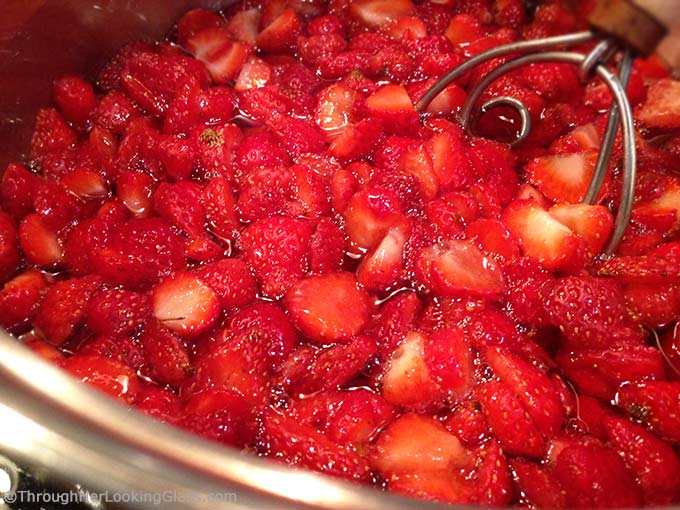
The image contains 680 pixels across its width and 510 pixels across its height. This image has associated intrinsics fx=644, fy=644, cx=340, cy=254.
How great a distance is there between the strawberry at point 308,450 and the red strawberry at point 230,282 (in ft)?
0.85

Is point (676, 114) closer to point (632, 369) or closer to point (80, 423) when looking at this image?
point (632, 369)

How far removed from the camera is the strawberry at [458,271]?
3.89ft

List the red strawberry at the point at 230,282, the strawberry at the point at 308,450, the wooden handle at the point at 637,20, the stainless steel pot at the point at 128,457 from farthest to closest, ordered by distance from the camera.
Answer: the red strawberry at the point at 230,282, the strawberry at the point at 308,450, the wooden handle at the point at 637,20, the stainless steel pot at the point at 128,457

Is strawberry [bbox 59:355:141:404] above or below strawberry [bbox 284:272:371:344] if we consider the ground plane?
below

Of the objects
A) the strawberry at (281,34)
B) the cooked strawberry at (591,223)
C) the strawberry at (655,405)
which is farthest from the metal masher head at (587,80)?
the strawberry at (281,34)

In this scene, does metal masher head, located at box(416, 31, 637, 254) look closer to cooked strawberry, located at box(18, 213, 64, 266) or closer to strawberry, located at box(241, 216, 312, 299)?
strawberry, located at box(241, 216, 312, 299)

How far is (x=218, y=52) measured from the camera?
1619 mm

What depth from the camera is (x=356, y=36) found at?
1.66 meters

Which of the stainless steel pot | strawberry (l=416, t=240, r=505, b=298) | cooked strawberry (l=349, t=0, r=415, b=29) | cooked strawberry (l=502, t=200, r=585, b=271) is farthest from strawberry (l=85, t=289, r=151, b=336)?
cooked strawberry (l=349, t=0, r=415, b=29)

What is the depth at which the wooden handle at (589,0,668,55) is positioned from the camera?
0.78 m

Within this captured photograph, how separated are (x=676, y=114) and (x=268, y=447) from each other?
3.92 ft

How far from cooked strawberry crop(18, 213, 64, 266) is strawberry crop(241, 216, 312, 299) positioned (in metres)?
0.38

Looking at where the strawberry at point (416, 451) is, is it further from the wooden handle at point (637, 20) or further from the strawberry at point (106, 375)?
the wooden handle at point (637, 20)

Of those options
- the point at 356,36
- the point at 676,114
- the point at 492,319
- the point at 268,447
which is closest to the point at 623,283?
the point at 492,319
